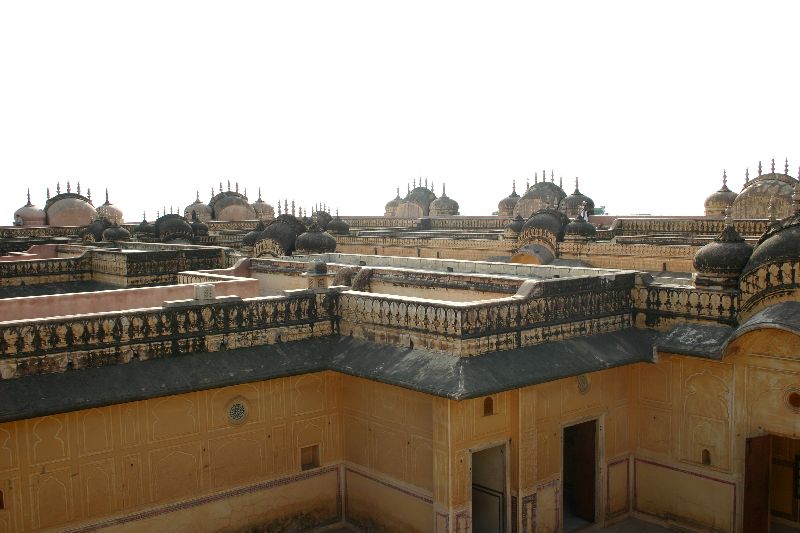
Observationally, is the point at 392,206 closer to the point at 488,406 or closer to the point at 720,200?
the point at 720,200

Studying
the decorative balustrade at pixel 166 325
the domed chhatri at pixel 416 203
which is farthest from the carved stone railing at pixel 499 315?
the domed chhatri at pixel 416 203

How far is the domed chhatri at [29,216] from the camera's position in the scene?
41562mm

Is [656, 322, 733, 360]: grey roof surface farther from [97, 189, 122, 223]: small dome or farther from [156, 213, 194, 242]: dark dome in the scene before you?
[97, 189, 122, 223]: small dome

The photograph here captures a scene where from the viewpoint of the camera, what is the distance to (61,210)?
40.5m

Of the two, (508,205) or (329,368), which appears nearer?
(329,368)

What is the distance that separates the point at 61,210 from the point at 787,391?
123 feet

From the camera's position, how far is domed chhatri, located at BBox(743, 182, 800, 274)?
35.3ft

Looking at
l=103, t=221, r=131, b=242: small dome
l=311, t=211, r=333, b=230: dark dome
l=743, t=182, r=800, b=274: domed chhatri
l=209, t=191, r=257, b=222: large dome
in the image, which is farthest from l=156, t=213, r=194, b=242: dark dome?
l=743, t=182, r=800, b=274: domed chhatri

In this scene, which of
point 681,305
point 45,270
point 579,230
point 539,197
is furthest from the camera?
point 539,197

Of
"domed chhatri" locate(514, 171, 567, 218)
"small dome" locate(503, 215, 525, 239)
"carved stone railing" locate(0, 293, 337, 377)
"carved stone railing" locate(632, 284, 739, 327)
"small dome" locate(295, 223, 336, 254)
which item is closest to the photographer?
"carved stone railing" locate(0, 293, 337, 377)

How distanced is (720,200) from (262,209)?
26104 millimetres

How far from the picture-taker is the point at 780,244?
35.9 ft

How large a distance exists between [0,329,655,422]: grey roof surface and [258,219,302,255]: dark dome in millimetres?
11497

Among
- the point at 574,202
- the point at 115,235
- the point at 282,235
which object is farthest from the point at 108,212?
the point at 574,202
